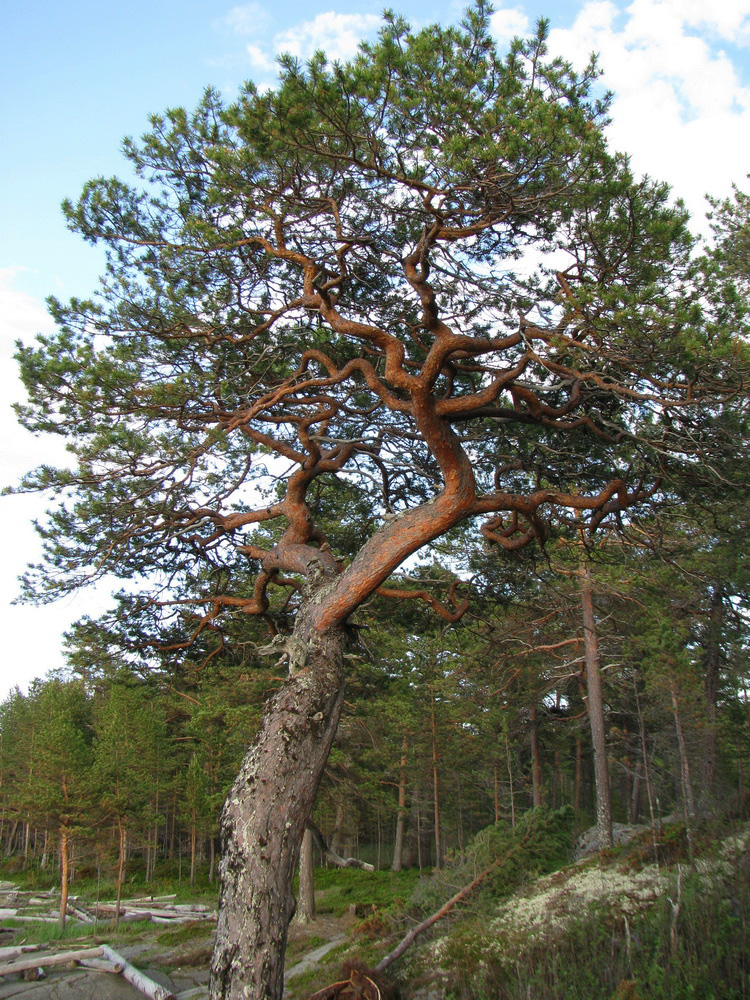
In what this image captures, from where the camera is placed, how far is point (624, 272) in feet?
20.7

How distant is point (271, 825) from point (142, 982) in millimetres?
11212

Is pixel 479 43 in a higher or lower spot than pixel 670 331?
higher

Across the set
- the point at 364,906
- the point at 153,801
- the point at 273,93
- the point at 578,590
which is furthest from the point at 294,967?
the point at 153,801

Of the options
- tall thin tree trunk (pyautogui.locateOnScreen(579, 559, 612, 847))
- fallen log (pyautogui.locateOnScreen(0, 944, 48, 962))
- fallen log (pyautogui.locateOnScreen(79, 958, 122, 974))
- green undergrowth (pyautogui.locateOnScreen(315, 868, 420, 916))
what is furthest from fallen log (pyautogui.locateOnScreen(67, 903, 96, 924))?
tall thin tree trunk (pyautogui.locateOnScreen(579, 559, 612, 847))

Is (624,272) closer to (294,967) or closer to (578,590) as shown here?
(578,590)

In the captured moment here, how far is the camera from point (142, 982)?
42.9 ft

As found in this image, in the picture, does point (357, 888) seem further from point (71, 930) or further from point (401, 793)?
point (71, 930)

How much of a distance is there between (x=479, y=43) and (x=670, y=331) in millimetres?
3230

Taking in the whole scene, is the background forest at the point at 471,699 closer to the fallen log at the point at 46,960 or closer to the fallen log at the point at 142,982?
the fallen log at the point at 142,982

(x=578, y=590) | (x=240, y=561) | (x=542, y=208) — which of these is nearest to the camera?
(x=542, y=208)

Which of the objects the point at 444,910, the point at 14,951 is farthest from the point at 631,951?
the point at 14,951

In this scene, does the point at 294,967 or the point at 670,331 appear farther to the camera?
the point at 294,967

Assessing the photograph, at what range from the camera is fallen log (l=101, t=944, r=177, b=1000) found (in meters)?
12.1

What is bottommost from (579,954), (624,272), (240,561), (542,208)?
(579,954)
